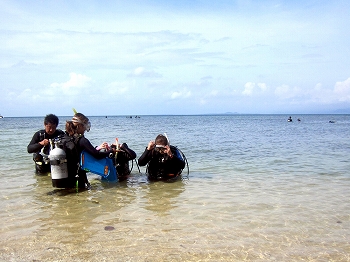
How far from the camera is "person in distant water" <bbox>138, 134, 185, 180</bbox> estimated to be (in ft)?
26.6

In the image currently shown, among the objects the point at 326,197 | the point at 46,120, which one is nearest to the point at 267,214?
the point at 326,197

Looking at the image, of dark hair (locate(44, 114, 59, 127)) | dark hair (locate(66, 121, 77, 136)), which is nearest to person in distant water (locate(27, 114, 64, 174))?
dark hair (locate(44, 114, 59, 127))

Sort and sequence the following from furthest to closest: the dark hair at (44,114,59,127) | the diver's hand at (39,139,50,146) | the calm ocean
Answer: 1. the dark hair at (44,114,59,127)
2. the diver's hand at (39,139,50,146)
3. the calm ocean

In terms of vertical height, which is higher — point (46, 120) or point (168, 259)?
point (46, 120)

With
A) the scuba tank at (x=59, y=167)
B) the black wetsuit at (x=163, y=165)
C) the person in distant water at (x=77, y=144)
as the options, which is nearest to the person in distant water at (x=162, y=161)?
the black wetsuit at (x=163, y=165)

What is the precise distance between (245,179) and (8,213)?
18.2 feet

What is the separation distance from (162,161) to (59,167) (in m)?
2.67

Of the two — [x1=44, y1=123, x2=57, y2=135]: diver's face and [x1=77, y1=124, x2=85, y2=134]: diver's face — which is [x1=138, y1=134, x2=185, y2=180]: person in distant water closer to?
[x1=77, y1=124, x2=85, y2=134]: diver's face

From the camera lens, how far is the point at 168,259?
13.0 ft

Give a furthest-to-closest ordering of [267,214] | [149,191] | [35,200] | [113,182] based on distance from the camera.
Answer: [113,182] < [149,191] < [35,200] < [267,214]

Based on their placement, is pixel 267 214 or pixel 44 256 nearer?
pixel 44 256

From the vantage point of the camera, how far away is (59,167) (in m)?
6.55

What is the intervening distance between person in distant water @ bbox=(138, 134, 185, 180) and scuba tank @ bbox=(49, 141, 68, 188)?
197 centimetres

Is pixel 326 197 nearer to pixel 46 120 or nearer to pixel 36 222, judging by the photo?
pixel 36 222
